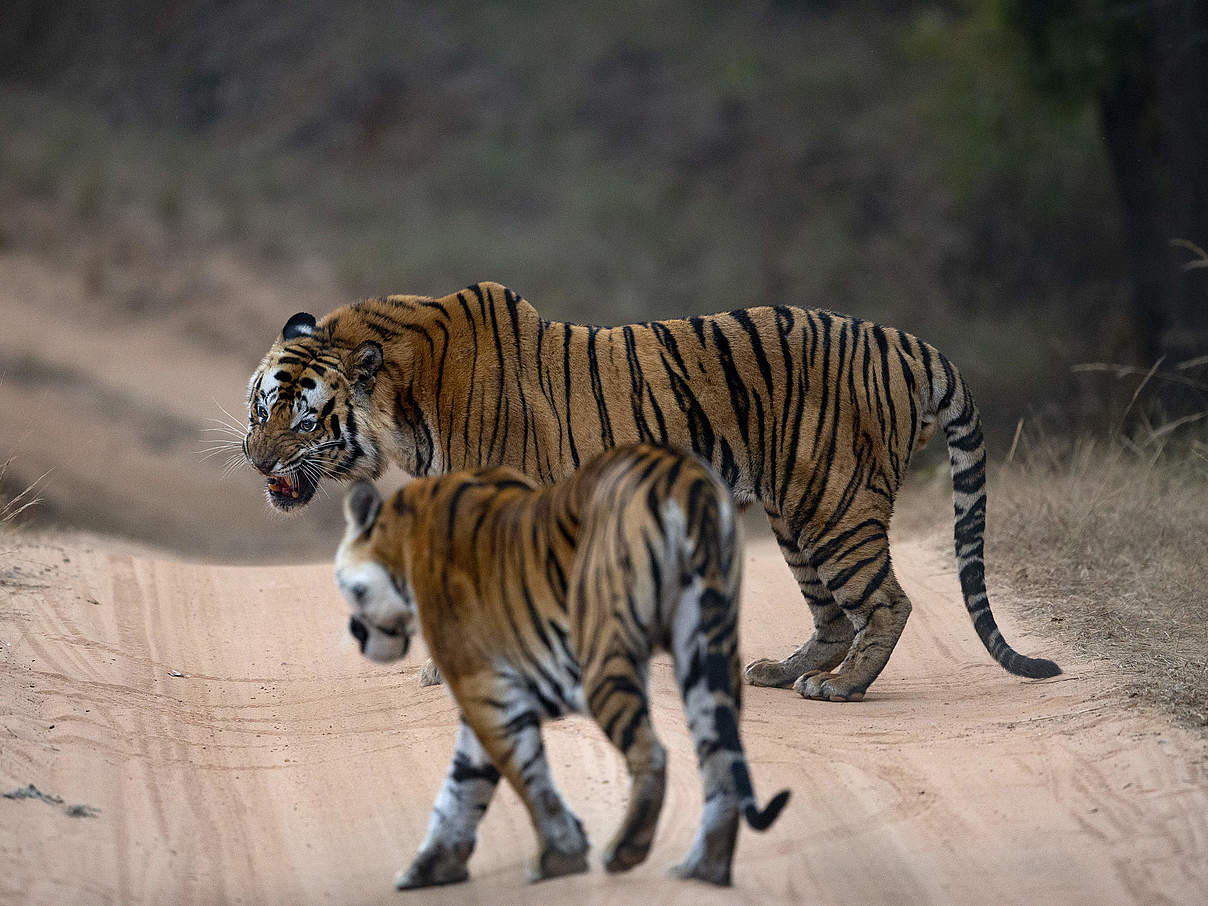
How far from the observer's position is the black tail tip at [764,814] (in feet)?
10.8

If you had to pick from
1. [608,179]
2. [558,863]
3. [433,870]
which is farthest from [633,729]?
[608,179]

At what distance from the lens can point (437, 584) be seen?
3.78 m

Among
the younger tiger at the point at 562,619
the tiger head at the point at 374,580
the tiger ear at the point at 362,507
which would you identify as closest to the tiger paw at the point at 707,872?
the younger tiger at the point at 562,619

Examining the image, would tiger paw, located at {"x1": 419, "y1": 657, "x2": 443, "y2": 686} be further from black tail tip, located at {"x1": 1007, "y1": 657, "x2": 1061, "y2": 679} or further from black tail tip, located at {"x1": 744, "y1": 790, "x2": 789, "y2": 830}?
black tail tip, located at {"x1": 744, "y1": 790, "x2": 789, "y2": 830}

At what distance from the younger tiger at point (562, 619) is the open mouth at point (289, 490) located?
6.40ft

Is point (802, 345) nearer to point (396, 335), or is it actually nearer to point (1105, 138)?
point (396, 335)

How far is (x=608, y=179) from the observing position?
22.7 meters

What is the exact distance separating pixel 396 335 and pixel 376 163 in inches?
704

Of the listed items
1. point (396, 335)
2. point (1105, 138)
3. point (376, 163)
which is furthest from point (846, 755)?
point (376, 163)

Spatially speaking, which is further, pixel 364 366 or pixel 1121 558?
pixel 1121 558

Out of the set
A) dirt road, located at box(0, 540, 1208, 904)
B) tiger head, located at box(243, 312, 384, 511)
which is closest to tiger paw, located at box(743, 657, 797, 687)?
dirt road, located at box(0, 540, 1208, 904)

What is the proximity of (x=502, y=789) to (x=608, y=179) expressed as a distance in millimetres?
18779

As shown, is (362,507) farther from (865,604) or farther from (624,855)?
(865,604)

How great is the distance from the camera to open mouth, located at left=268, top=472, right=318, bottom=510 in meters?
5.94
